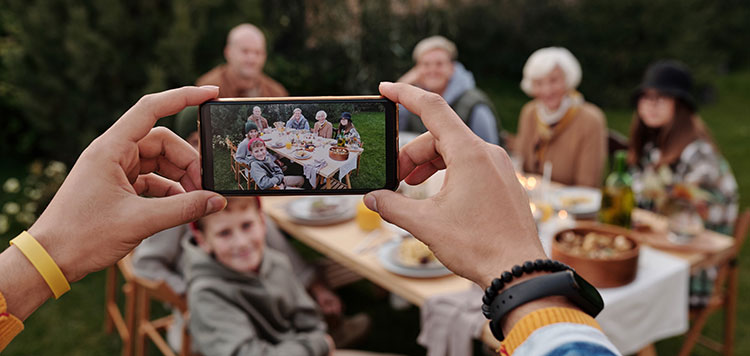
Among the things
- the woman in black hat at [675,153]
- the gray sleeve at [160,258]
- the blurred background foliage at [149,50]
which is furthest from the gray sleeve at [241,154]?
the blurred background foliage at [149,50]

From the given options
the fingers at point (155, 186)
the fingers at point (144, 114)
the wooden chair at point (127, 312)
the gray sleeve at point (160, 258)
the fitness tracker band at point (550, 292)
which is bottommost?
the wooden chair at point (127, 312)

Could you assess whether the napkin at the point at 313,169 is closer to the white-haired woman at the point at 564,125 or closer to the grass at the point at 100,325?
the grass at the point at 100,325

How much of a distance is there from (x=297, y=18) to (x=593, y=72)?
5.88 metres

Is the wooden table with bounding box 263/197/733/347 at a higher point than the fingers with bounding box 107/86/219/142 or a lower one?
lower

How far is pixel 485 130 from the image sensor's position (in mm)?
4441

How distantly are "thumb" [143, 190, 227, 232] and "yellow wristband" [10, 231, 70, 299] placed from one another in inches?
6.7

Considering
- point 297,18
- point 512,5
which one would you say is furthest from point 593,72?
point 297,18

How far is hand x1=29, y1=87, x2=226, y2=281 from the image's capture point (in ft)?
3.32

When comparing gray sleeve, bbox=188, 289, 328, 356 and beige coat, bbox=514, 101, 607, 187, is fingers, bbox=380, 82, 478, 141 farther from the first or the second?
beige coat, bbox=514, 101, 607, 187

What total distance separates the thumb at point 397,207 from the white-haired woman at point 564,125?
134 inches

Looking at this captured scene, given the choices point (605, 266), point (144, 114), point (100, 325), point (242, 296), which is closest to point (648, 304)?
point (605, 266)

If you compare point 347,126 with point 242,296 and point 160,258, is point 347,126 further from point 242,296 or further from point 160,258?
point 160,258

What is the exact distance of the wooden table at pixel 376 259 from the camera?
2.46m

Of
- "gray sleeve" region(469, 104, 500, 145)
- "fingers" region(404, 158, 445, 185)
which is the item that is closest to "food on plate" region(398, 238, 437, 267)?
"fingers" region(404, 158, 445, 185)
